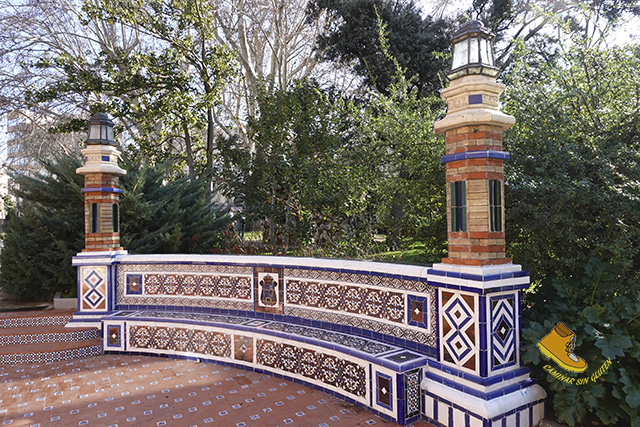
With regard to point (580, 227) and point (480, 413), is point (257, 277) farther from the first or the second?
point (580, 227)

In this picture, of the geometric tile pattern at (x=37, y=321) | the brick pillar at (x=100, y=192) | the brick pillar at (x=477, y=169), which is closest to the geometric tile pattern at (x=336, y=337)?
the brick pillar at (x=477, y=169)

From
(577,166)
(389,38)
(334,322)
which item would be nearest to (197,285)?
(334,322)

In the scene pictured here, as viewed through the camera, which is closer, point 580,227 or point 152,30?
point 580,227

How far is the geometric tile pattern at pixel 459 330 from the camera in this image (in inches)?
122

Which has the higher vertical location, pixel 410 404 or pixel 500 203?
pixel 500 203

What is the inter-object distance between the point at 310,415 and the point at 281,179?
234 inches

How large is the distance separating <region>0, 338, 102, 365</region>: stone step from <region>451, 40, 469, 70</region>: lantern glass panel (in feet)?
16.4

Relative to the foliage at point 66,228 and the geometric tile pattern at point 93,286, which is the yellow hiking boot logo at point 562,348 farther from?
the foliage at point 66,228

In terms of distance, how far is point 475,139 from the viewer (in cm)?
320

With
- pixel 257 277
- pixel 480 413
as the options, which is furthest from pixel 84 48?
pixel 480 413

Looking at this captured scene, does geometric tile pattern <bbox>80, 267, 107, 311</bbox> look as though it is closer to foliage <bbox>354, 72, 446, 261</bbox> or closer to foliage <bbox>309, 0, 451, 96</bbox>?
foliage <bbox>354, 72, 446, 261</bbox>

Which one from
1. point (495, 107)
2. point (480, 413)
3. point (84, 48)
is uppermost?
point (84, 48)

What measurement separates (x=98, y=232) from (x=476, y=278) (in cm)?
473

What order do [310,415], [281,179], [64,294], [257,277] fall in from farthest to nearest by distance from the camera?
1. [281,179]
2. [64,294]
3. [257,277]
4. [310,415]
